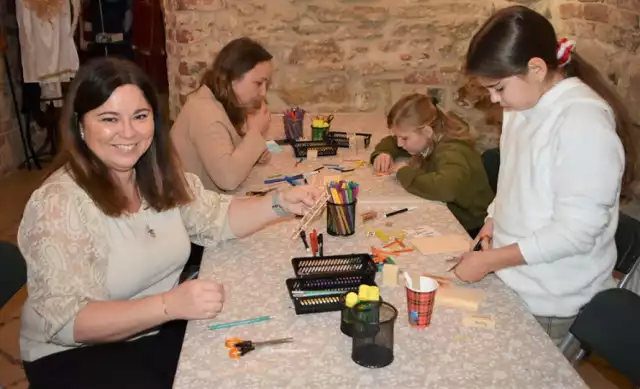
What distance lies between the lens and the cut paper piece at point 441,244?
6.12 feet

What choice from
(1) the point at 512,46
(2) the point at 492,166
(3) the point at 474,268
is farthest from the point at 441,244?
(2) the point at 492,166

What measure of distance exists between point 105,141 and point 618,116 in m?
1.33

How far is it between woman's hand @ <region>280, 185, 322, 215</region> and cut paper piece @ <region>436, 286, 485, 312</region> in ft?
1.71

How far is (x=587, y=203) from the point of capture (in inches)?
62.2

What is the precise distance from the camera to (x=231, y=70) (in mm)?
2691

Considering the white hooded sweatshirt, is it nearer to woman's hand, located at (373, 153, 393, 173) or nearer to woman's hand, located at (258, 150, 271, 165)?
woman's hand, located at (373, 153, 393, 173)

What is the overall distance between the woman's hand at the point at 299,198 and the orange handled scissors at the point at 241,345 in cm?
64

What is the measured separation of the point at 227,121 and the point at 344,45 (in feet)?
5.40

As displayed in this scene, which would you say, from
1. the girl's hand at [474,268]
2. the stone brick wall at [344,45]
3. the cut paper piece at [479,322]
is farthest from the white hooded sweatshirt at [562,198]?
the stone brick wall at [344,45]

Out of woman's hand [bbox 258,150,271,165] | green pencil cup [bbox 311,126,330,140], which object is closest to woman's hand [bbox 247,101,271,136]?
woman's hand [bbox 258,150,271,165]

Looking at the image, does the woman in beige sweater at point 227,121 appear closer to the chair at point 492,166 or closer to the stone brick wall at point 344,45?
the chair at point 492,166

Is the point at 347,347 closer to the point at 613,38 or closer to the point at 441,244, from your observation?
the point at 441,244

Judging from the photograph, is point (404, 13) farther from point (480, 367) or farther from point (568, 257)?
point (480, 367)

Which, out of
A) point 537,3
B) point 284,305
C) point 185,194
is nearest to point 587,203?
point 284,305
